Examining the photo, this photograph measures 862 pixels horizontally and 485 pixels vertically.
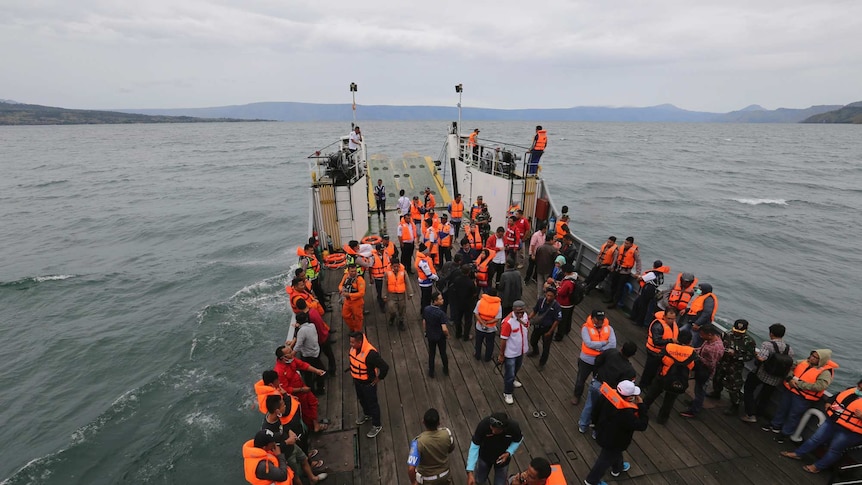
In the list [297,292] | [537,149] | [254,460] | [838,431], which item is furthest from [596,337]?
[537,149]

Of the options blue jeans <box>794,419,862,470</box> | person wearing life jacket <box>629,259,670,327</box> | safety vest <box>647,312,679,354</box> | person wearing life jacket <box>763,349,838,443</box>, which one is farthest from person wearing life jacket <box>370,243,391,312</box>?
blue jeans <box>794,419,862,470</box>

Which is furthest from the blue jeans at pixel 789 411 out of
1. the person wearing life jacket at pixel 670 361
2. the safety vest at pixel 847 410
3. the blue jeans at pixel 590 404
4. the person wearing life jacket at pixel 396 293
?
the person wearing life jacket at pixel 396 293

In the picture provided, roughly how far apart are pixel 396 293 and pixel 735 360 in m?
5.65

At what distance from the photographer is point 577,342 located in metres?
8.20

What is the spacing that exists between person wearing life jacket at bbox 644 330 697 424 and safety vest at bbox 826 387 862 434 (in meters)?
1.49

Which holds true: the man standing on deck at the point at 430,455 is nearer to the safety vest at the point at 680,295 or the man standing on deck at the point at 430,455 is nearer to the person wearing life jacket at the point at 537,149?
the safety vest at the point at 680,295

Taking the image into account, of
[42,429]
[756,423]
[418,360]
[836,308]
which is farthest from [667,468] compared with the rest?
[836,308]

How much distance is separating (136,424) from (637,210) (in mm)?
35594

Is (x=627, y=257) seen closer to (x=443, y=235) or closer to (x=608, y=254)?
(x=608, y=254)

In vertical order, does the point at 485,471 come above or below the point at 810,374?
below

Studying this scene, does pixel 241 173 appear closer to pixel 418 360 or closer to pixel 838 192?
pixel 418 360

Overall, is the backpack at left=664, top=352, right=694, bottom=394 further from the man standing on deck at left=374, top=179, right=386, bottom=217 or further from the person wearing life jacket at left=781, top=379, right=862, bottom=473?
the man standing on deck at left=374, top=179, right=386, bottom=217

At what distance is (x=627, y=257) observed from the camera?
881 cm

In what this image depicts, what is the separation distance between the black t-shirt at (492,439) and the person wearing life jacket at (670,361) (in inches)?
92.0
